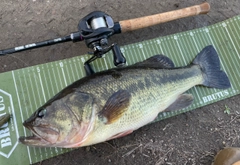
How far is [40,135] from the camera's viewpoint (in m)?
2.57

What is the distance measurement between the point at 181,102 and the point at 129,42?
3.44 feet

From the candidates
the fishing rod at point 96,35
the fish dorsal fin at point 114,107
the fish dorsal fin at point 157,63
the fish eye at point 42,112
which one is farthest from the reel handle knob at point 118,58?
the fish eye at point 42,112

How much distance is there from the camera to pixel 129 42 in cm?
375

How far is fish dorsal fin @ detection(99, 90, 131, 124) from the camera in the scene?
2705 millimetres

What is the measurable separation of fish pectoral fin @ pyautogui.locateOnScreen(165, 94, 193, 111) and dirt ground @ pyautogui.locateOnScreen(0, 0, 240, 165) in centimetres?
23

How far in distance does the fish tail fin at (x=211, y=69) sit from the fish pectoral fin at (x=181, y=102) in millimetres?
330

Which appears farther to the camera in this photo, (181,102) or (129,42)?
(129,42)

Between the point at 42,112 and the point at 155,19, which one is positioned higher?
the point at 155,19

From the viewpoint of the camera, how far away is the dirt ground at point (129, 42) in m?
3.27

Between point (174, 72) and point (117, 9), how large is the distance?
1.28 metres

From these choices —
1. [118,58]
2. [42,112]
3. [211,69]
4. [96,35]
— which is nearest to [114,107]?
[118,58]

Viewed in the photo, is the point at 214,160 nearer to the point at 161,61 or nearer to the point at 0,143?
the point at 161,61

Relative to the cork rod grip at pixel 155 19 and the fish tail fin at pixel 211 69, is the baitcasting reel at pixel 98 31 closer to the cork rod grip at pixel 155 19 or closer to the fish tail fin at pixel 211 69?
the cork rod grip at pixel 155 19

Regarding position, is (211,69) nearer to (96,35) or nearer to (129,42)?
(129,42)
